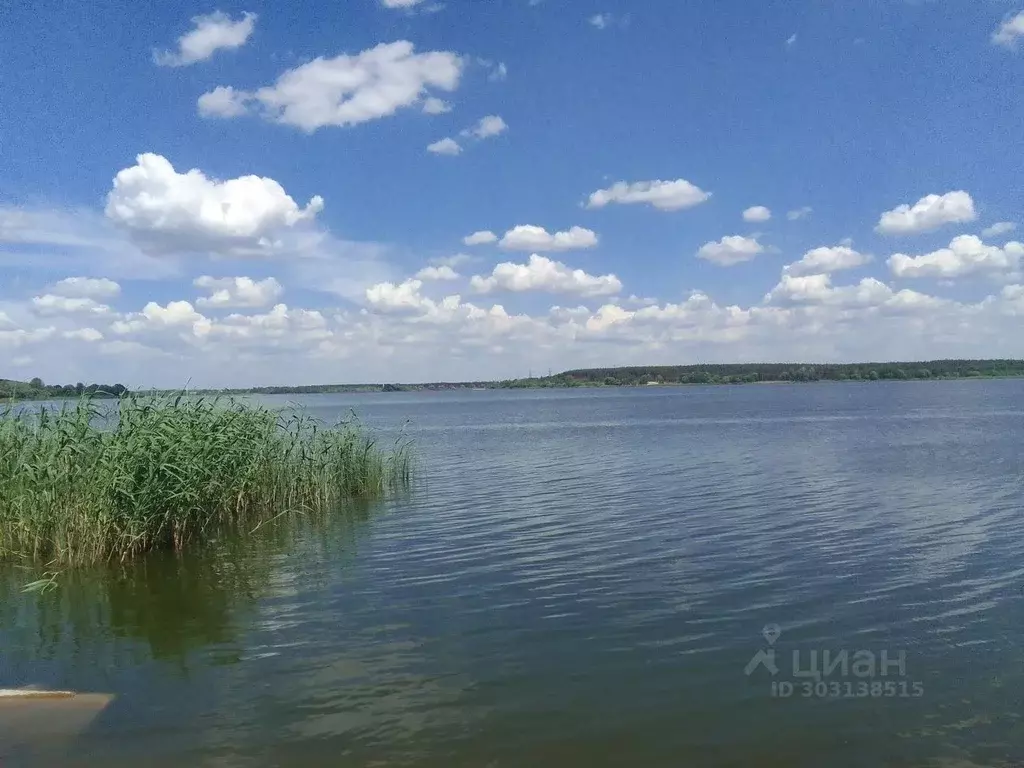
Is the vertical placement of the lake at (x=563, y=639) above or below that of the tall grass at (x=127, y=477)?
below

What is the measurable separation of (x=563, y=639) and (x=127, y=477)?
25.5ft

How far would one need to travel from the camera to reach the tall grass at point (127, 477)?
12742mm

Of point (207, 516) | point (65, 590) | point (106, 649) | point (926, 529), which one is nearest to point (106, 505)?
point (65, 590)

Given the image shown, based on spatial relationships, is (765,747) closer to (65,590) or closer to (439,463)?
(65,590)

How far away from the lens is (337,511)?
1845 cm

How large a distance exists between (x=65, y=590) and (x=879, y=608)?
11.3m

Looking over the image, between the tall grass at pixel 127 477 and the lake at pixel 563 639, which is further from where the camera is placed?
the tall grass at pixel 127 477

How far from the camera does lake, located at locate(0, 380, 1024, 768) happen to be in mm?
6652

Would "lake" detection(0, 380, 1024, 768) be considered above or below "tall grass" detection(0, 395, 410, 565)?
below

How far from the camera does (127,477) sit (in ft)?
41.4

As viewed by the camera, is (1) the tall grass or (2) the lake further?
(1) the tall grass

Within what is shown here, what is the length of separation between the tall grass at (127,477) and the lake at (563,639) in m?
0.77

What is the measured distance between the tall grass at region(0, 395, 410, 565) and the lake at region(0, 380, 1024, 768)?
77cm

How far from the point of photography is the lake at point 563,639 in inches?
262
